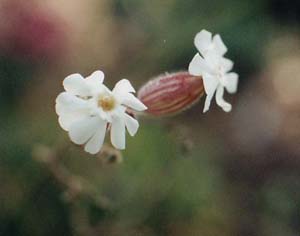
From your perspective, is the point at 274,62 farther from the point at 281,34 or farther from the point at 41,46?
the point at 41,46

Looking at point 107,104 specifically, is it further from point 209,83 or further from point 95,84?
point 209,83

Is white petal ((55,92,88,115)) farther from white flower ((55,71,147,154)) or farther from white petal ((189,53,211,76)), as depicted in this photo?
white petal ((189,53,211,76))

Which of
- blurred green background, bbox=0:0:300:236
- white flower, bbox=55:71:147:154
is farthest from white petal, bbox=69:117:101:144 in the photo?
blurred green background, bbox=0:0:300:236

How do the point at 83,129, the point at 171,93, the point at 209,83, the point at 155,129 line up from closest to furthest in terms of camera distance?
the point at 83,129
the point at 209,83
the point at 171,93
the point at 155,129

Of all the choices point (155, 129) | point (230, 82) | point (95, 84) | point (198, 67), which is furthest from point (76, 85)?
point (155, 129)

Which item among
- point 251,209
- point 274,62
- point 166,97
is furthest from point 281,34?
point 166,97

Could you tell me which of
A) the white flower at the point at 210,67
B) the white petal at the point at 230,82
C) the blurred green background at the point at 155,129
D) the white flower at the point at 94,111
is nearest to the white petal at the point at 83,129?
the white flower at the point at 94,111
